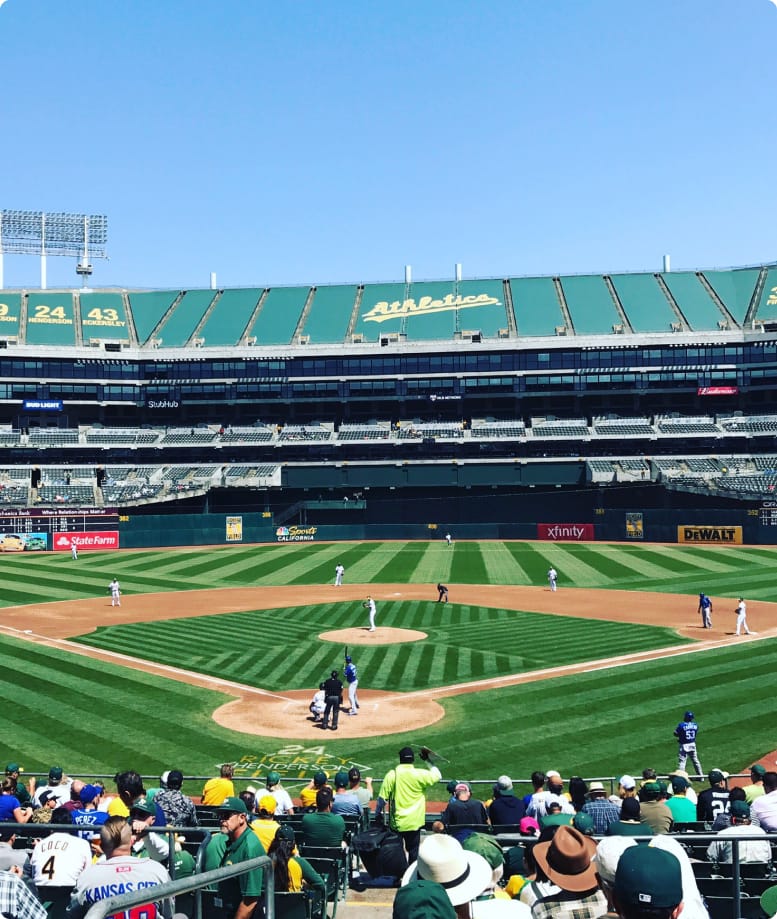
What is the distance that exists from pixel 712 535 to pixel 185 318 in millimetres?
64109

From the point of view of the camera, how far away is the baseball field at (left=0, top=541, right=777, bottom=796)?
63.3 feet

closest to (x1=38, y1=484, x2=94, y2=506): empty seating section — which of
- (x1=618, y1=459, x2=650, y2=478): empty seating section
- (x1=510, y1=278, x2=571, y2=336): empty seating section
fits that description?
(x1=510, y1=278, x2=571, y2=336): empty seating section

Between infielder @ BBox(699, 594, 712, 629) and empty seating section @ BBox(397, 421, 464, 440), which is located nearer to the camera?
infielder @ BBox(699, 594, 712, 629)

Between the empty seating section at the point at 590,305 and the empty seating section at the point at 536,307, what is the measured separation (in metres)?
1.52

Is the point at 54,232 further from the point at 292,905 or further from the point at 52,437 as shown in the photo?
the point at 292,905

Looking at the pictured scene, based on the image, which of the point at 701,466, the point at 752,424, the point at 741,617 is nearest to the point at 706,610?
the point at 741,617

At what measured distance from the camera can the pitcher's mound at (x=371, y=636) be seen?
3127 cm

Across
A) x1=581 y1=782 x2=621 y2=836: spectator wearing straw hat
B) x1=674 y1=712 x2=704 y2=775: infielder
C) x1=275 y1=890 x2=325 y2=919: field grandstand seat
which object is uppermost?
Result: x1=275 y1=890 x2=325 y2=919: field grandstand seat

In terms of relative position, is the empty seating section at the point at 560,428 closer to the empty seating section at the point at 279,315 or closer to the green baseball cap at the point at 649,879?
the empty seating section at the point at 279,315

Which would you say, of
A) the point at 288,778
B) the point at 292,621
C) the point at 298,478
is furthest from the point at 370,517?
the point at 288,778

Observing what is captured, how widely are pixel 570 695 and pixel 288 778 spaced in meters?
9.15

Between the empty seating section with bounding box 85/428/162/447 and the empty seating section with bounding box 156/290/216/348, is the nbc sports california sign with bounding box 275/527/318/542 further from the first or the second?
the empty seating section with bounding box 156/290/216/348

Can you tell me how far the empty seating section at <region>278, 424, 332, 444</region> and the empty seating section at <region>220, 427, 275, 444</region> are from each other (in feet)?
4.45

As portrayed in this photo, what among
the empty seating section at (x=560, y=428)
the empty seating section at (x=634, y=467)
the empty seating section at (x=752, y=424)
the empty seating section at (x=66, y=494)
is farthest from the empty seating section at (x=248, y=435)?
the empty seating section at (x=752, y=424)
